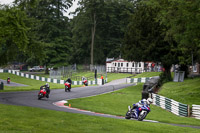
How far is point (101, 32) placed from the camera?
93875mm

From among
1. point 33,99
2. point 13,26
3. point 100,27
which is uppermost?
point 100,27

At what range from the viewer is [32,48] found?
117 ft

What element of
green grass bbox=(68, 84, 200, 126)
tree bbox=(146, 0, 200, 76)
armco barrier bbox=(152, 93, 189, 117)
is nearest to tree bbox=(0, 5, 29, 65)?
green grass bbox=(68, 84, 200, 126)

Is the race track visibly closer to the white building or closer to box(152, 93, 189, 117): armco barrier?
box(152, 93, 189, 117): armco barrier

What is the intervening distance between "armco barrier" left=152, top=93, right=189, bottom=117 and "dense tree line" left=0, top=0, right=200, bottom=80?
17.1 feet

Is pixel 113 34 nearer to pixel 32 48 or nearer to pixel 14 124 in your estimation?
pixel 32 48

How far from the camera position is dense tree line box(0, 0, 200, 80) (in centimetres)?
2873

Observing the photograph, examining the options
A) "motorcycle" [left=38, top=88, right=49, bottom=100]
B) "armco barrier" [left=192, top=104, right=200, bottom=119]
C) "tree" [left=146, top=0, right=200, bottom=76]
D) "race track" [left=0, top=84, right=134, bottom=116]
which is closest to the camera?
"armco barrier" [left=192, top=104, right=200, bottom=119]

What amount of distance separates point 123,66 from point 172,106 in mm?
57052

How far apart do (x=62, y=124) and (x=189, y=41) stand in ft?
58.2

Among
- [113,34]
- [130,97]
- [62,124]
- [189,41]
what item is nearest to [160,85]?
[130,97]

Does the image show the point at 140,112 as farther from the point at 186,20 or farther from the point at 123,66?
the point at 123,66

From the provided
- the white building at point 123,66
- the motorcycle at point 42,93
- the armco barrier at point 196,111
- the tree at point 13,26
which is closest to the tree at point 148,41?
the tree at point 13,26

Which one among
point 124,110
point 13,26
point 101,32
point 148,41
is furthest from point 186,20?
point 101,32
